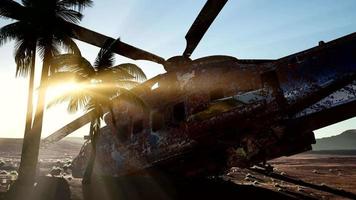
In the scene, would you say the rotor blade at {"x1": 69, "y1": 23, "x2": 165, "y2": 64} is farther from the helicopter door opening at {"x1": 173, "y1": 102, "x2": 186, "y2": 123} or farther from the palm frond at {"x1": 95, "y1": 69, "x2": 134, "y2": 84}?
the palm frond at {"x1": 95, "y1": 69, "x2": 134, "y2": 84}

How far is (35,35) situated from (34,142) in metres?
5.15

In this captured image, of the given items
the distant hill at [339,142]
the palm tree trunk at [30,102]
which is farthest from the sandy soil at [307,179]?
the distant hill at [339,142]

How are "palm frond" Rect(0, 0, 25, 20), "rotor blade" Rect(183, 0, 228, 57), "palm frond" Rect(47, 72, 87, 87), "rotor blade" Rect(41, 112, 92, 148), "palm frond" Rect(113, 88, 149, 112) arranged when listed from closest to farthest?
"rotor blade" Rect(183, 0, 228, 57), "palm frond" Rect(113, 88, 149, 112), "palm frond" Rect(47, 72, 87, 87), "palm frond" Rect(0, 0, 25, 20), "rotor blade" Rect(41, 112, 92, 148)

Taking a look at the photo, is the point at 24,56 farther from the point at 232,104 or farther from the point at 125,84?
the point at 232,104

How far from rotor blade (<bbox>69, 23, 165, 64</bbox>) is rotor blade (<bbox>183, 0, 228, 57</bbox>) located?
6.98ft

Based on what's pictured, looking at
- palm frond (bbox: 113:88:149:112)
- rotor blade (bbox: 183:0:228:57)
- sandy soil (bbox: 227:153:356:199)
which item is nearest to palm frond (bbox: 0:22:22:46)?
palm frond (bbox: 113:88:149:112)

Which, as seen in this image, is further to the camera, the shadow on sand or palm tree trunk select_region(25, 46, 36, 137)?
palm tree trunk select_region(25, 46, 36, 137)

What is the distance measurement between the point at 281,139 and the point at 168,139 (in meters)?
3.81

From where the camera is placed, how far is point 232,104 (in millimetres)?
8555

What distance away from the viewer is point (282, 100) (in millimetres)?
7969

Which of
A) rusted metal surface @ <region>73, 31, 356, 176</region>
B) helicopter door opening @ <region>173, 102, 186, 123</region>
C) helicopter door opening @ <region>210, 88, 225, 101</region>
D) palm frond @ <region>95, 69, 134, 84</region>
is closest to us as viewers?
rusted metal surface @ <region>73, 31, 356, 176</region>

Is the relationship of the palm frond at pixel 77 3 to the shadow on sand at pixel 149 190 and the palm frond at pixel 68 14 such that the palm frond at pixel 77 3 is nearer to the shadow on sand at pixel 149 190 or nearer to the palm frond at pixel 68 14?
the palm frond at pixel 68 14

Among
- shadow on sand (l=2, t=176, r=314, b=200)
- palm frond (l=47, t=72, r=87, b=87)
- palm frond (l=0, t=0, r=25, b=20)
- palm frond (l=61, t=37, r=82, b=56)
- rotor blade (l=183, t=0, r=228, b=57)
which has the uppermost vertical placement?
palm frond (l=0, t=0, r=25, b=20)

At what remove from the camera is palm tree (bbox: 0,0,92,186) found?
14000 mm
